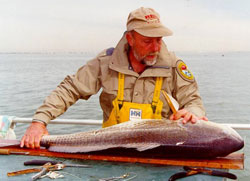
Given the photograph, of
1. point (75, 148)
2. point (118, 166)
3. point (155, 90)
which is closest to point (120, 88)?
point (155, 90)

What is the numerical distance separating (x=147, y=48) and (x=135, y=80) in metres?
0.44

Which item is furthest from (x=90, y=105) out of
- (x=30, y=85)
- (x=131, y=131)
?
(x=131, y=131)

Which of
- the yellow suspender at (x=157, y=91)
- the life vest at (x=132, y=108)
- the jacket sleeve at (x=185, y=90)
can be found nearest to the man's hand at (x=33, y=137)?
the life vest at (x=132, y=108)

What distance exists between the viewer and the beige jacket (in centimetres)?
411

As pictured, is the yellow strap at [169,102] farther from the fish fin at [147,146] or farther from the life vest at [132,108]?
the fish fin at [147,146]

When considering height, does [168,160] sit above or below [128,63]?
below

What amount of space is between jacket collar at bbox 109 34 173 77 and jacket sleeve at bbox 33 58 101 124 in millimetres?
306

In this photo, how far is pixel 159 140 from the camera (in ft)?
10.2

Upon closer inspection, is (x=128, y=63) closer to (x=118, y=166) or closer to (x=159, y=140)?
(x=159, y=140)

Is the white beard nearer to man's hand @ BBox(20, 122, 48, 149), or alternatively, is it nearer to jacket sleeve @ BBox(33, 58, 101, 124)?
jacket sleeve @ BBox(33, 58, 101, 124)

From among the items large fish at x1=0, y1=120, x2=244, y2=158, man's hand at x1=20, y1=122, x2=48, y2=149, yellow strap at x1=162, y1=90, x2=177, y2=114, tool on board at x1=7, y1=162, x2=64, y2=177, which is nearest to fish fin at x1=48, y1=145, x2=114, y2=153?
large fish at x1=0, y1=120, x2=244, y2=158

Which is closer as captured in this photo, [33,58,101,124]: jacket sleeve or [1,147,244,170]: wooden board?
[1,147,244,170]: wooden board

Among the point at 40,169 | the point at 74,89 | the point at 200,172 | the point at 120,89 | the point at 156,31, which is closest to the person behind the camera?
the point at 200,172

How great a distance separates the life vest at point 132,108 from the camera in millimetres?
3990
